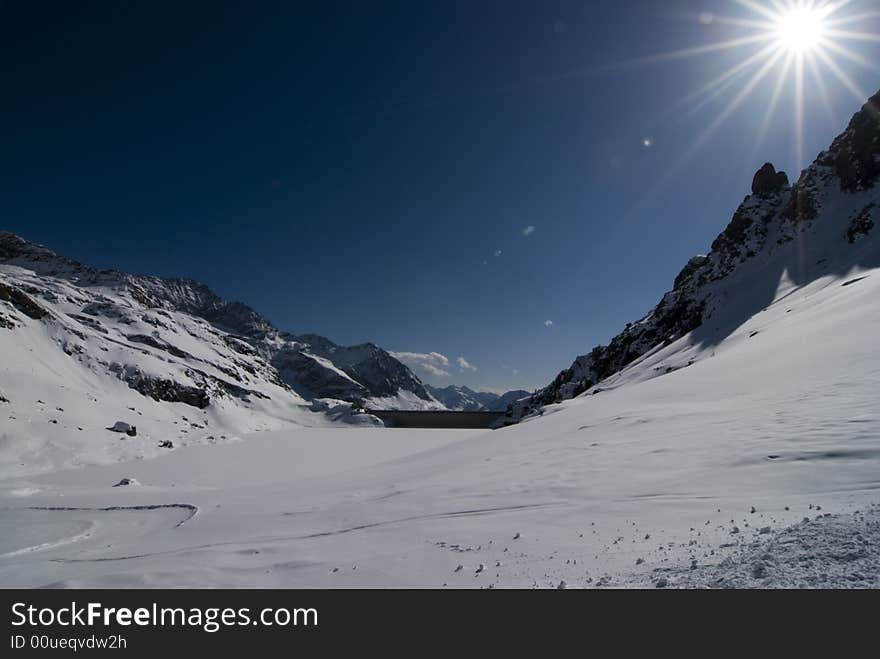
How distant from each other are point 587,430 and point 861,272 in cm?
3945

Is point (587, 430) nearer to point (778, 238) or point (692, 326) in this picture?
point (692, 326)

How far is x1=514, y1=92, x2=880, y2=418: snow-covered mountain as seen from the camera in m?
47.3

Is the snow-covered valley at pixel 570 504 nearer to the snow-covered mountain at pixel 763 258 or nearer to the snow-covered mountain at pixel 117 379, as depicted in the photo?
the snow-covered mountain at pixel 117 379

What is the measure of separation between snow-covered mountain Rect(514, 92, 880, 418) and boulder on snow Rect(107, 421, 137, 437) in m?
54.4

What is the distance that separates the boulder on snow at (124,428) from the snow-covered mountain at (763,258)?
5444cm

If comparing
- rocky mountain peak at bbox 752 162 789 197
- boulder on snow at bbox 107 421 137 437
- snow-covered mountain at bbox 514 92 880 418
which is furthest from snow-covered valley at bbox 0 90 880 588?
rocky mountain peak at bbox 752 162 789 197

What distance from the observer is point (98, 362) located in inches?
2744

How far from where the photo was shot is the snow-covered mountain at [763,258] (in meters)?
47.3

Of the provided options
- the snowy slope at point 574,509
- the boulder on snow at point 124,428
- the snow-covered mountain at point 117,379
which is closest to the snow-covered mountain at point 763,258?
the snowy slope at point 574,509

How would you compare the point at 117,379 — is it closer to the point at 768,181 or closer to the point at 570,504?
the point at 570,504

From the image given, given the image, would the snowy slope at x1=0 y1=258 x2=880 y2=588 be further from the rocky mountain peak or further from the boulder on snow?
the rocky mountain peak

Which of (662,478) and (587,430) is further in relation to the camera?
(587,430)

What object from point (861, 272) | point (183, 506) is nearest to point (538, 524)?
point (183, 506)
